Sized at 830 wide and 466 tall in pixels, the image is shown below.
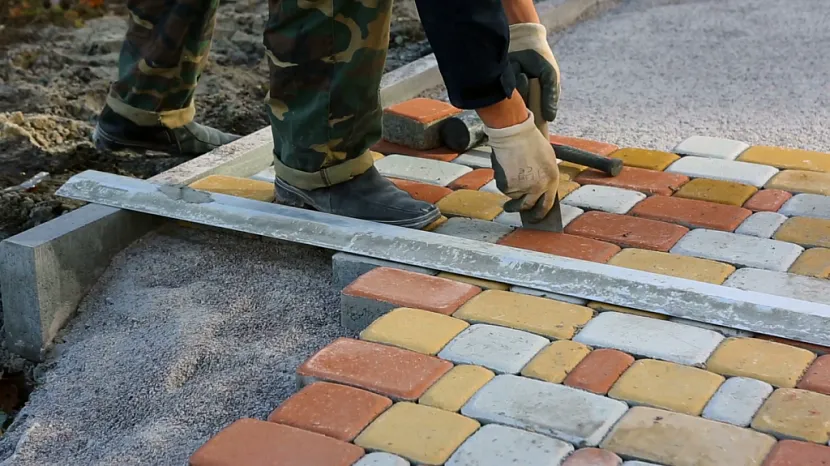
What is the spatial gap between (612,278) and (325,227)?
647mm

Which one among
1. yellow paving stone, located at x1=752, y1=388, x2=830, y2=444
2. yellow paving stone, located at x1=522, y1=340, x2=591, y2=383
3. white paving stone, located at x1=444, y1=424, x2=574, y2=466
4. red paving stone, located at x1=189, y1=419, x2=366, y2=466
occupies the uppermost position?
red paving stone, located at x1=189, y1=419, x2=366, y2=466

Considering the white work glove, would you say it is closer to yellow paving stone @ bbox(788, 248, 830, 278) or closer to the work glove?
the work glove

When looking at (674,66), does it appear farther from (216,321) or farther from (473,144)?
(216,321)

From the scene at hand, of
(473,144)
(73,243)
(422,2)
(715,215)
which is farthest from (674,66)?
(73,243)

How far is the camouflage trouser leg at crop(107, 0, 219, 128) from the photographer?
2654mm

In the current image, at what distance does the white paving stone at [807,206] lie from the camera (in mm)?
2393

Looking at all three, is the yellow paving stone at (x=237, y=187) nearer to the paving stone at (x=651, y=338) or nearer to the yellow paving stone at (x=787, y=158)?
the paving stone at (x=651, y=338)

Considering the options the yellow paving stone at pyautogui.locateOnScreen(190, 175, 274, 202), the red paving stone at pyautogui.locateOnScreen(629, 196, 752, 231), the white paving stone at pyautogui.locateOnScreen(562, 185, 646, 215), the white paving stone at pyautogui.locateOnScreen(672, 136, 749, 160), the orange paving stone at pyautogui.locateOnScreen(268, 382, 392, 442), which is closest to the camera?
the orange paving stone at pyautogui.locateOnScreen(268, 382, 392, 442)

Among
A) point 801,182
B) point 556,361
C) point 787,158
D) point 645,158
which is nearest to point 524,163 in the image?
point 556,361

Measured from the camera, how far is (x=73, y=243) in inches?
87.0

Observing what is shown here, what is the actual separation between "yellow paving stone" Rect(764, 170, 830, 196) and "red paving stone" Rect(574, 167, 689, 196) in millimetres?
226

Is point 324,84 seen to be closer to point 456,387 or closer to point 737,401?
point 456,387

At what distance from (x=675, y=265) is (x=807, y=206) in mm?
540

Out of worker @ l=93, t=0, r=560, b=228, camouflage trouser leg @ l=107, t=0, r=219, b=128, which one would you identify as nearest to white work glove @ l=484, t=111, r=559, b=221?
worker @ l=93, t=0, r=560, b=228
